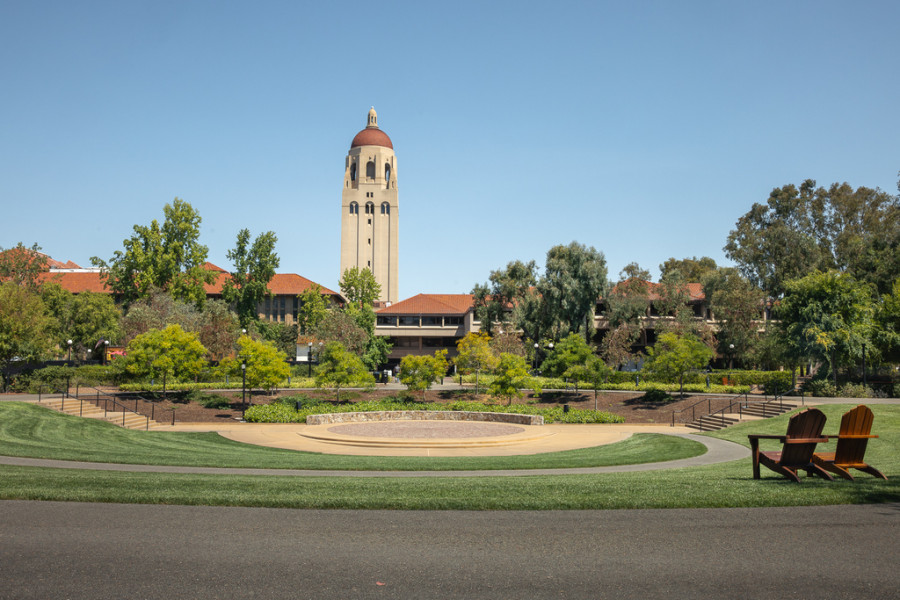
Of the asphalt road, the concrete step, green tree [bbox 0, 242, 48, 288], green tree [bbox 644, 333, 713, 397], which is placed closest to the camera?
the asphalt road

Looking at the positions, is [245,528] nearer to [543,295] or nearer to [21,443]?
[21,443]

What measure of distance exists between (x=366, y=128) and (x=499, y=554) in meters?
113

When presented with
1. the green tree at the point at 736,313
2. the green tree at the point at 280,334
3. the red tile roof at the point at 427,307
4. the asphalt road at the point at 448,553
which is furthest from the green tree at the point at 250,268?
the asphalt road at the point at 448,553

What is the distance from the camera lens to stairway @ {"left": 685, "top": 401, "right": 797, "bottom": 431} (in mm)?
29578

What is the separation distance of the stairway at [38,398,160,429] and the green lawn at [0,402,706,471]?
2.82 metres

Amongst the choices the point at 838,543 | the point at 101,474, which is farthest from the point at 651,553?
the point at 101,474

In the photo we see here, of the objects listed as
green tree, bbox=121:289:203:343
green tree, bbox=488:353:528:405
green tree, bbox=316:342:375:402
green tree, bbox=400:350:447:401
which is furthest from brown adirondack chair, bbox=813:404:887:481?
green tree, bbox=121:289:203:343

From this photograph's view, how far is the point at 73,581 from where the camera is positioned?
5137 mm

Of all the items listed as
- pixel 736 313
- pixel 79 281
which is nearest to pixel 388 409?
pixel 736 313

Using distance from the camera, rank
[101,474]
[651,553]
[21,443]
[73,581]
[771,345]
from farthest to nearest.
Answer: [771,345] < [21,443] < [101,474] < [651,553] < [73,581]

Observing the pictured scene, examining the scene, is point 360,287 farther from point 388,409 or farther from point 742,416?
point 742,416

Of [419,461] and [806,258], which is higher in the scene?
[806,258]

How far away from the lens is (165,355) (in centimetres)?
3697

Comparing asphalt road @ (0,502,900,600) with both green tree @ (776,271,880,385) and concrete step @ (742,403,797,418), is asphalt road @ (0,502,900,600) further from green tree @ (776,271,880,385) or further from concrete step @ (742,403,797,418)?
green tree @ (776,271,880,385)
